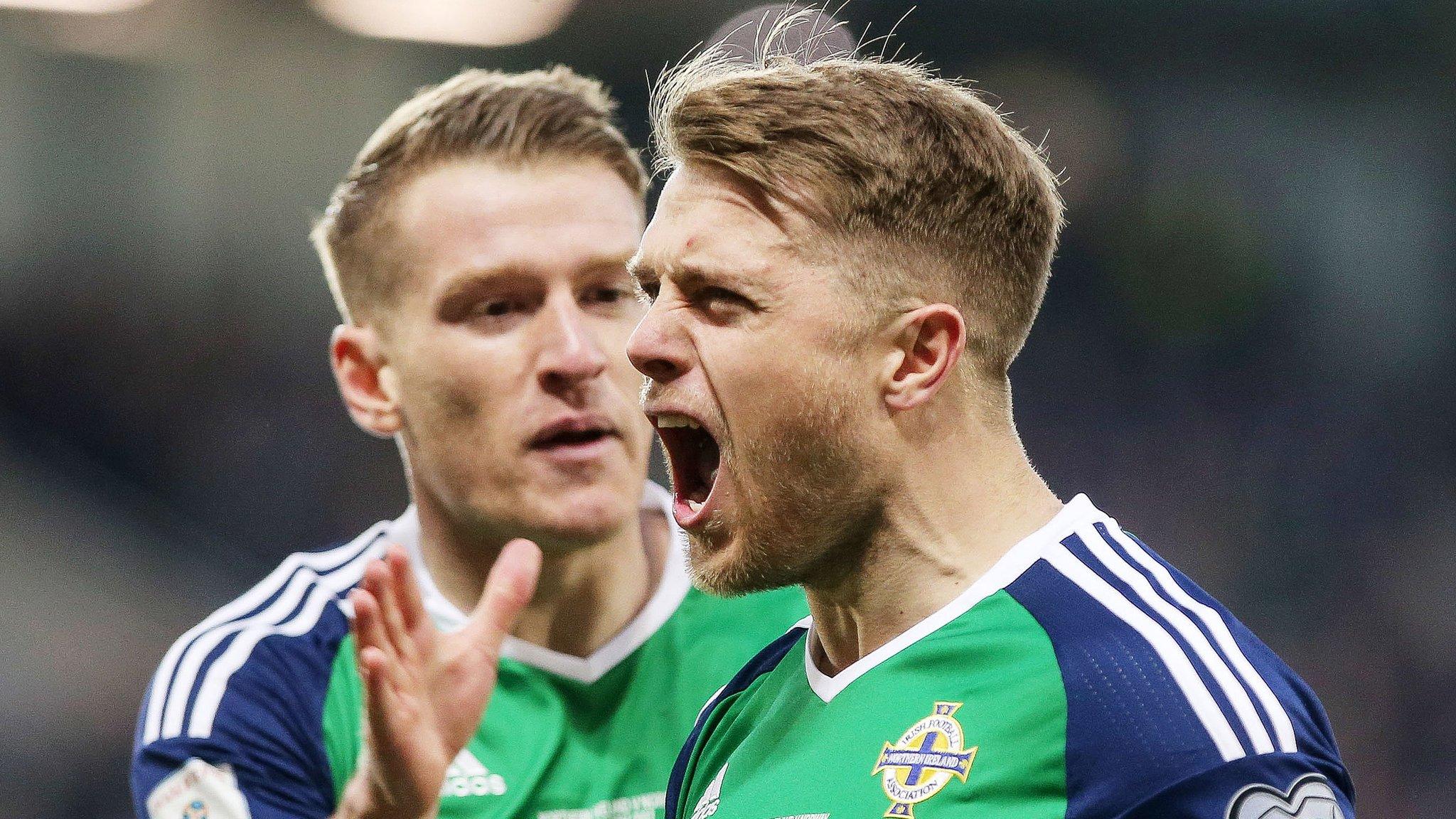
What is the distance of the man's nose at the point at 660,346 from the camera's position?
186 cm

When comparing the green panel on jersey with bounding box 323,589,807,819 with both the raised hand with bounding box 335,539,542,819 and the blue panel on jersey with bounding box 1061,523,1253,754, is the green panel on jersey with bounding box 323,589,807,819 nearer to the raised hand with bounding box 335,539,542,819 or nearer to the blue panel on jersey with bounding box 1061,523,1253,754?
the raised hand with bounding box 335,539,542,819

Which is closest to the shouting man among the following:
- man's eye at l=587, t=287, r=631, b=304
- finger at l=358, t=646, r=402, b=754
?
finger at l=358, t=646, r=402, b=754

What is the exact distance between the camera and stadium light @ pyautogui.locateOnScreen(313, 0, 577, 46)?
4.71 meters

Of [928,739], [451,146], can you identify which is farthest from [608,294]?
[928,739]

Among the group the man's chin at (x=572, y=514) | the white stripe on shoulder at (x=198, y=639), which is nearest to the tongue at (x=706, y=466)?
the man's chin at (x=572, y=514)

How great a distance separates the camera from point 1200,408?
5.34 meters

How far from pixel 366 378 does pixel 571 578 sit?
0.71 meters

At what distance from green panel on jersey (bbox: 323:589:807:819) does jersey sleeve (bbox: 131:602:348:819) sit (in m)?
0.05

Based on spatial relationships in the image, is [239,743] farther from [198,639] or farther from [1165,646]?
[1165,646]

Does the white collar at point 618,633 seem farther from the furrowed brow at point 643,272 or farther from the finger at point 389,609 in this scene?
the finger at point 389,609

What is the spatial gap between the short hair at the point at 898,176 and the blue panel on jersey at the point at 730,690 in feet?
2.08

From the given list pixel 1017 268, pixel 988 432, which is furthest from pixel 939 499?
pixel 1017 268

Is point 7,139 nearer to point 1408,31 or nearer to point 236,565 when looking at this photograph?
point 236,565

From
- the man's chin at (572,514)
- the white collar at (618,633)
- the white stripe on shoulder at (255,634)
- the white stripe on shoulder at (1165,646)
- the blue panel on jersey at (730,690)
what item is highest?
the white stripe on shoulder at (1165,646)
